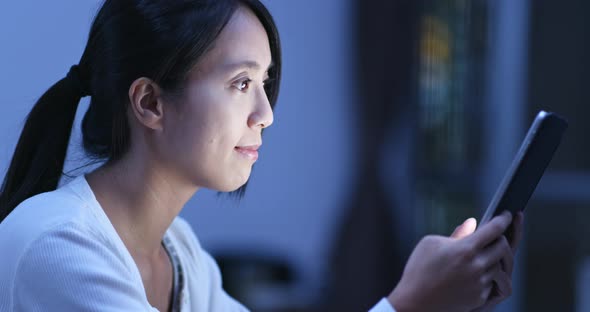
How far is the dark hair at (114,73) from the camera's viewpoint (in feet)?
3.64

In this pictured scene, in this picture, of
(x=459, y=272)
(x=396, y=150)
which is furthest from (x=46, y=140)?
(x=396, y=150)

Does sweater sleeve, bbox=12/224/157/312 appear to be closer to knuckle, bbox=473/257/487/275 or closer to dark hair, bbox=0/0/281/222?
dark hair, bbox=0/0/281/222

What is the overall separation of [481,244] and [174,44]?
0.51m

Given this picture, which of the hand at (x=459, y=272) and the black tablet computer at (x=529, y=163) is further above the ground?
the black tablet computer at (x=529, y=163)

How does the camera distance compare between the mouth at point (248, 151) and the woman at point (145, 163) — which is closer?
the woman at point (145, 163)

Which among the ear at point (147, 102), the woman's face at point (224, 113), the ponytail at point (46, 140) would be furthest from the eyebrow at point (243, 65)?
the ponytail at point (46, 140)

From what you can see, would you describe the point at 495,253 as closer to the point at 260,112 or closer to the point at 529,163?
the point at 529,163

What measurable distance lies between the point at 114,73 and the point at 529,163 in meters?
0.60

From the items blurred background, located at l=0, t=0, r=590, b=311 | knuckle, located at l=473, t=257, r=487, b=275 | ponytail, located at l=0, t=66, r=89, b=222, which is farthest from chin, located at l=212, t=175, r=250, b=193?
blurred background, located at l=0, t=0, r=590, b=311

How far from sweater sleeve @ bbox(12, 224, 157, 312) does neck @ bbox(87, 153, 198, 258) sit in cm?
14

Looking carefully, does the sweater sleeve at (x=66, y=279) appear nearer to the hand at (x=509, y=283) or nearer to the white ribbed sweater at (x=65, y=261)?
the white ribbed sweater at (x=65, y=261)

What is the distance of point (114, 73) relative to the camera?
1152mm

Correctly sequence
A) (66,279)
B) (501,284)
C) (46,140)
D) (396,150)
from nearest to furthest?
(66,279), (501,284), (46,140), (396,150)

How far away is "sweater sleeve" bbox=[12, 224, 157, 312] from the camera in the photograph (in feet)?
3.30
